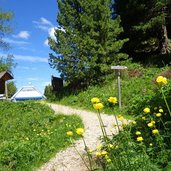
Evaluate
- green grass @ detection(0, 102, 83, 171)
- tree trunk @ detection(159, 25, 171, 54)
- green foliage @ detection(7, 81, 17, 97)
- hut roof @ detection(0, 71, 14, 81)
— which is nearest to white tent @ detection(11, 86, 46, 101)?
hut roof @ detection(0, 71, 14, 81)

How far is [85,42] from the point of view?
79.5 ft

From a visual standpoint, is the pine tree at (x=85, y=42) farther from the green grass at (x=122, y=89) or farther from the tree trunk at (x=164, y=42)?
the tree trunk at (x=164, y=42)

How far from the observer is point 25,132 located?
12.8 metres

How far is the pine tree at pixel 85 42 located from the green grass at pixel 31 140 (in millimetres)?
8559

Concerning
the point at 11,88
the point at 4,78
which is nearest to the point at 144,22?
the point at 4,78

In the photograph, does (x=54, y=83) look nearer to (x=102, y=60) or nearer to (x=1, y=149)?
(x=102, y=60)

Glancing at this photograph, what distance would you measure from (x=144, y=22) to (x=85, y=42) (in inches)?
228

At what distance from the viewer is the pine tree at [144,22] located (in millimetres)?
26809

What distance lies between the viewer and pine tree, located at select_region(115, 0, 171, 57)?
88.0 feet

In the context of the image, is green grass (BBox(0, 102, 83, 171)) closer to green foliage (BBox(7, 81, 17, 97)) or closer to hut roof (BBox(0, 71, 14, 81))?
hut roof (BBox(0, 71, 14, 81))

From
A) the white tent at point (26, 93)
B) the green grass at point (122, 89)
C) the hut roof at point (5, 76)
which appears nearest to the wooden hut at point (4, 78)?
the hut roof at point (5, 76)

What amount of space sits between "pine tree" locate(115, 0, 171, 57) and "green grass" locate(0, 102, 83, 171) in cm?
1390

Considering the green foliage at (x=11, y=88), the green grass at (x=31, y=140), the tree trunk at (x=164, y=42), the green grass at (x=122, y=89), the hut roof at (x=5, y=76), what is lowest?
the green grass at (x=31, y=140)

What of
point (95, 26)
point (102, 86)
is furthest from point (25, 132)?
point (95, 26)
